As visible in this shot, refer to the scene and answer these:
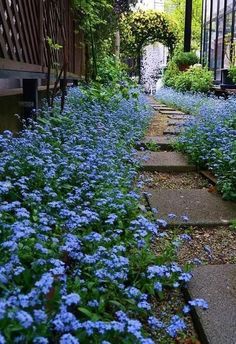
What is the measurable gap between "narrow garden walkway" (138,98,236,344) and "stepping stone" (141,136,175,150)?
2 cm

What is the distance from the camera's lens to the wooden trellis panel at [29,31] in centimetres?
303

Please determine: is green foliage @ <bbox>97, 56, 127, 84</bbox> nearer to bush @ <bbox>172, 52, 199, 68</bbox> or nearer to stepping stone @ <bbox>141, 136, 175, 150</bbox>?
stepping stone @ <bbox>141, 136, 175, 150</bbox>

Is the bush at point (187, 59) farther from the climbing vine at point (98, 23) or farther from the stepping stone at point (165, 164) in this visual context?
the stepping stone at point (165, 164)

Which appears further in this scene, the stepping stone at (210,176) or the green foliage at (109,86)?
the green foliage at (109,86)

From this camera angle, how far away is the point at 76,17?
6734 mm

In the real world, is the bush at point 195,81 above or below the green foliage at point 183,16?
below

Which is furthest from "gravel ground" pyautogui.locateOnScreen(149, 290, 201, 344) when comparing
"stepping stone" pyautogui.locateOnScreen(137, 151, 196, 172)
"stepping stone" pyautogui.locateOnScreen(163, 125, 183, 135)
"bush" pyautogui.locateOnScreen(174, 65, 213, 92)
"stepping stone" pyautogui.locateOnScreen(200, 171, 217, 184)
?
"bush" pyautogui.locateOnScreen(174, 65, 213, 92)

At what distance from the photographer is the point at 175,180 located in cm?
379

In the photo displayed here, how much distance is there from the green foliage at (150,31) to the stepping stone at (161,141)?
15808mm

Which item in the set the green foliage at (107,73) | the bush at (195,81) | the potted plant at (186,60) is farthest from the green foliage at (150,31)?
the green foliage at (107,73)

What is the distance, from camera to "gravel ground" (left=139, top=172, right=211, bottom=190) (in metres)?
3.56

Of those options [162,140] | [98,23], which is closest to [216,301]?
[162,140]

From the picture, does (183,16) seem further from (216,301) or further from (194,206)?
(216,301)

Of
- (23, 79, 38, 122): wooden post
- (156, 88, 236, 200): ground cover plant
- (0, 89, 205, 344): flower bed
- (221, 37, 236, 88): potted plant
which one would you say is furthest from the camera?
(221, 37, 236, 88): potted plant
